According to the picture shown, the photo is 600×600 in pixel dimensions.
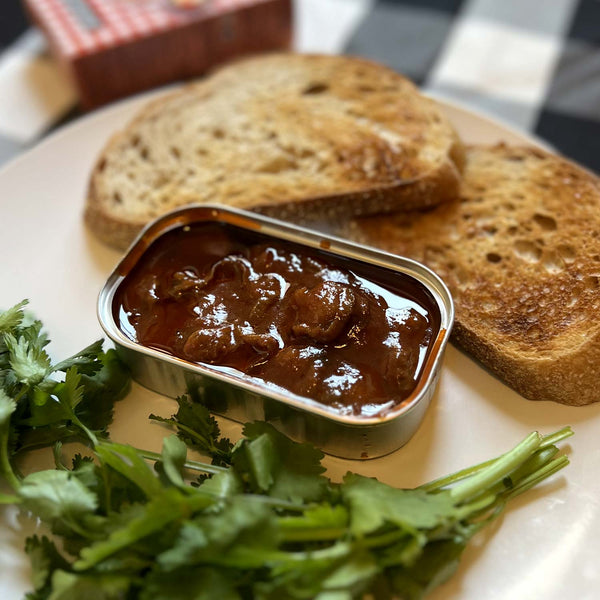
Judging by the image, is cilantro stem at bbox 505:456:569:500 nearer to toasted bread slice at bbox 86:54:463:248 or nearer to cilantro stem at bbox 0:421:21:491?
toasted bread slice at bbox 86:54:463:248

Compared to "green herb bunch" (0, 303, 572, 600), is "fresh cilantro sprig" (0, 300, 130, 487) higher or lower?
higher

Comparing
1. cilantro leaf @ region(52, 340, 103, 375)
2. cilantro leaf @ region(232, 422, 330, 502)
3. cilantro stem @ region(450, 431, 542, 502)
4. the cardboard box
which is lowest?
cilantro stem @ region(450, 431, 542, 502)

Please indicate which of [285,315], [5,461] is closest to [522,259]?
[285,315]

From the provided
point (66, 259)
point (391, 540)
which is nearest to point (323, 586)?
point (391, 540)

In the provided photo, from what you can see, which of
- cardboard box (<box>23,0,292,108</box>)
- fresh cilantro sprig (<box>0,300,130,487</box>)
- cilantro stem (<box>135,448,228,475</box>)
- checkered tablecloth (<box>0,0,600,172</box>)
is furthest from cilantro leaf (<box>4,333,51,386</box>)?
cardboard box (<box>23,0,292,108</box>)

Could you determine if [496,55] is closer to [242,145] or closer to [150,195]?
[242,145]

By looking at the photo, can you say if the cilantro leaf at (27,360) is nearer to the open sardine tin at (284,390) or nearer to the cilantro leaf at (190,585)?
the open sardine tin at (284,390)
